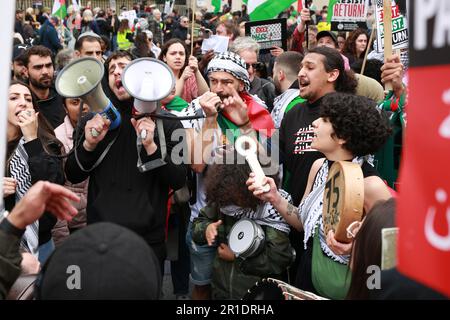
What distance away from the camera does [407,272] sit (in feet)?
4.34

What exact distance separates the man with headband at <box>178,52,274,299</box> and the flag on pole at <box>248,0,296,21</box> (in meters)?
3.42

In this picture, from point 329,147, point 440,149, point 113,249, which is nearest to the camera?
point 440,149

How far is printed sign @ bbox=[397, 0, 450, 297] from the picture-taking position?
1259 mm

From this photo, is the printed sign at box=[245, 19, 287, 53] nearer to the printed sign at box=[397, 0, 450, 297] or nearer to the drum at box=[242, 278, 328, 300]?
the drum at box=[242, 278, 328, 300]

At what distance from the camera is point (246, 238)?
A: 3.33 metres

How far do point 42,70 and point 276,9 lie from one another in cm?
300

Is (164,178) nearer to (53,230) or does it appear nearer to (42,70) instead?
(53,230)

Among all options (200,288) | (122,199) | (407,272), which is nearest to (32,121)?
(122,199)

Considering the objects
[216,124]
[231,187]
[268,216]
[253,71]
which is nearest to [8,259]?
[231,187]

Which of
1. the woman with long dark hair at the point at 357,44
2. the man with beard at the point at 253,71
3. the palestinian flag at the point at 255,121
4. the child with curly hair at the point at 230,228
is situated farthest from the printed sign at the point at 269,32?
the child with curly hair at the point at 230,228

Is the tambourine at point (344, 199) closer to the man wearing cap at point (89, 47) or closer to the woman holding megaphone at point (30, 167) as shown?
the woman holding megaphone at point (30, 167)

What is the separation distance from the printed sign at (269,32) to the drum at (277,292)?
5023 mm

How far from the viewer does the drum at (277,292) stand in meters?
2.40

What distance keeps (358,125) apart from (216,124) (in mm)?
969
